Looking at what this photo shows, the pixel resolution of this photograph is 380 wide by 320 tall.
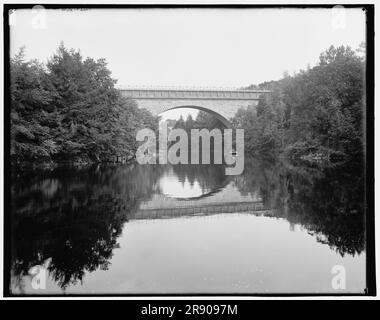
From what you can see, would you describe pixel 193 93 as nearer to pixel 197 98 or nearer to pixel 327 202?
pixel 197 98

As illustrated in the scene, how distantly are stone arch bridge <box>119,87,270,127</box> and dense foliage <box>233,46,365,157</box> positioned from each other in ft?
5.15

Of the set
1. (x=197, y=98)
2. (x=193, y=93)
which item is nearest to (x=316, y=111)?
(x=193, y=93)

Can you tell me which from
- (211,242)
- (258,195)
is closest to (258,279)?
(211,242)

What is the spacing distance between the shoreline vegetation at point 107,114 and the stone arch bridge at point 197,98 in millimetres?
1372

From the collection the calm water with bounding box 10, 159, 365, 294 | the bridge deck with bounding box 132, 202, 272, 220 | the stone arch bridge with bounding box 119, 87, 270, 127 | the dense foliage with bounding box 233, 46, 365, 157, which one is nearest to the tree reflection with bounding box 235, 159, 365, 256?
the calm water with bounding box 10, 159, 365, 294

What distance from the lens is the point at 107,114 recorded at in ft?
54.7

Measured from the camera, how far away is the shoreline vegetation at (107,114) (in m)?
11.1

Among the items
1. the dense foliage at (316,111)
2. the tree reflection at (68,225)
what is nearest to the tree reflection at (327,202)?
the dense foliage at (316,111)

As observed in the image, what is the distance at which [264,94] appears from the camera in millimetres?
20125

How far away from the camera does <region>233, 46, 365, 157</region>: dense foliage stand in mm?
10805

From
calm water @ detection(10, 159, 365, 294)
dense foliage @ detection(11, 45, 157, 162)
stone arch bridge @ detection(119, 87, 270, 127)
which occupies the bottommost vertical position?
calm water @ detection(10, 159, 365, 294)

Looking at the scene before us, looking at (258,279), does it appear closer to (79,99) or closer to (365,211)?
(365,211)

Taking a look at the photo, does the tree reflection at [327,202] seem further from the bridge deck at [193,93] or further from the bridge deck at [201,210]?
the bridge deck at [193,93]

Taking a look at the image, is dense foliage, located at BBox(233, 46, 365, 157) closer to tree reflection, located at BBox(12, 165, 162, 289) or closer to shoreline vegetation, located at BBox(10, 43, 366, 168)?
shoreline vegetation, located at BBox(10, 43, 366, 168)
